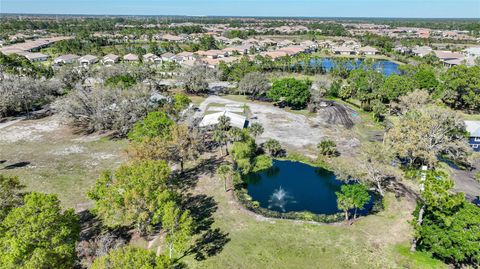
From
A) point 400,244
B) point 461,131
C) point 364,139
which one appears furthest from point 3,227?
point 461,131

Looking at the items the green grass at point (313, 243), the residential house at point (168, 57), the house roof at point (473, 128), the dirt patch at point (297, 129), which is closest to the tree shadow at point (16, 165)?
the dirt patch at point (297, 129)

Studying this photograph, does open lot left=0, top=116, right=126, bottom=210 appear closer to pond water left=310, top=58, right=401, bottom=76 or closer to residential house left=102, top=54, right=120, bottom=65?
residential house left=102, top=54, right=120, bottom=65

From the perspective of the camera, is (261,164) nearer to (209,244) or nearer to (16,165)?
(209,244)

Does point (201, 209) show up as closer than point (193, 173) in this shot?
Yes

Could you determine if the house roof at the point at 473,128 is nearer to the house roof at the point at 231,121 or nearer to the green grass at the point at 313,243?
the green grass at the point at 313,243

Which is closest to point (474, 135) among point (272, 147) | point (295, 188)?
point (295, 188)

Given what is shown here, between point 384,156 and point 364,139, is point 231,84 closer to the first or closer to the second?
point 364,139
